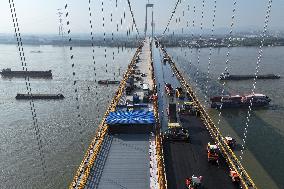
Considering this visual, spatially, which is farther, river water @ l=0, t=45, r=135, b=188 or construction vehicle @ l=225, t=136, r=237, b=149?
construction vehicle @ l=225, t=136, r=237, b=149

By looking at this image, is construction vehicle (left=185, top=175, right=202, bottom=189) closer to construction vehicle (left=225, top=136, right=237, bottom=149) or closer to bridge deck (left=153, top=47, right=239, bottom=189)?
bridge deck (left=153, top=47, right=239, bottom=189)

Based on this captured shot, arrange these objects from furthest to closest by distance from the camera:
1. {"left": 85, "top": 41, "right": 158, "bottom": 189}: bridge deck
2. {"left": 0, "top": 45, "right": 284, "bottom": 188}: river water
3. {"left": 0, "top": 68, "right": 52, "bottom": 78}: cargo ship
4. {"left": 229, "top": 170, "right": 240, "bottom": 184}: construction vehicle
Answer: {"left": 0, "top": 68, "right": 52, "bottom": 78}: cargo ship
{"left": 0, "top": 45, "right": 284, "bottom": 188}: river water
{"left": 229, "top": 170, "right": 240, "bottom": 184}: construction vehicle
{"left": 85, "top": 41, "right": 158, "bottom": 189}: bridge deck

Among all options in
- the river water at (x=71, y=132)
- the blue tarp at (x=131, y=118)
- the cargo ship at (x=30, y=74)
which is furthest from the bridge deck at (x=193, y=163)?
the cargo ship at (x=30, y=74)

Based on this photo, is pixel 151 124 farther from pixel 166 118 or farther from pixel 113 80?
pixel 113 80

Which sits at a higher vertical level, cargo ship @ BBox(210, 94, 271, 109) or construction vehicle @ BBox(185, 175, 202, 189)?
construction vehicle @ BBox(185, 175, 202, 189)

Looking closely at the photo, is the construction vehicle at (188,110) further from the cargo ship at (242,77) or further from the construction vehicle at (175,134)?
the cargo ship at (242,77)

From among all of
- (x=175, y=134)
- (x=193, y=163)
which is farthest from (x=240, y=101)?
(x=193, y=163)

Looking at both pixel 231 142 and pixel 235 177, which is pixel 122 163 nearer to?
pixel 235 177

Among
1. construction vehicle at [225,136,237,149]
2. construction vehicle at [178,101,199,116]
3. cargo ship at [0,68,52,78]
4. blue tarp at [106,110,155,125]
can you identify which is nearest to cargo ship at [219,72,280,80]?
construction vehicle at [225,136,237,149]
